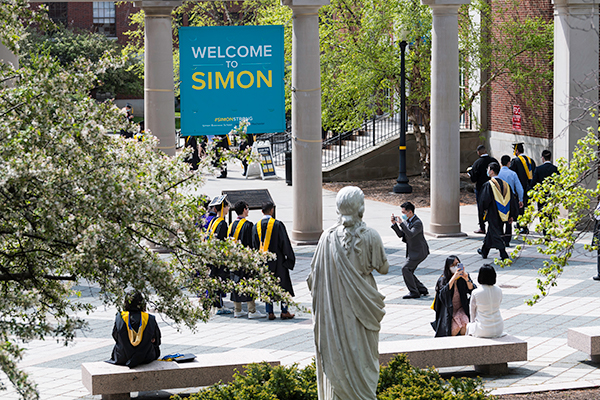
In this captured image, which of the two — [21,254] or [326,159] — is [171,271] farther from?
[326,159]

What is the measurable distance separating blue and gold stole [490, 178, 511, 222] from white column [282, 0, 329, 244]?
358 centimetres

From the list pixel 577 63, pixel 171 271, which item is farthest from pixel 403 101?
pixel 171 271

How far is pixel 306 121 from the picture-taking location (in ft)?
58.1

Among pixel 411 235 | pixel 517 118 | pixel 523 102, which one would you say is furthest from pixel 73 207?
pixel 523 102

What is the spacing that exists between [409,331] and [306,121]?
678cm

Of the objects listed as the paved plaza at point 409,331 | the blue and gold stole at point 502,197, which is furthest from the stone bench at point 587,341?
the blue and gold stole at point 502,197

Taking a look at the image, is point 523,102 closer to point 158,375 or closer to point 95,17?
point 158,375

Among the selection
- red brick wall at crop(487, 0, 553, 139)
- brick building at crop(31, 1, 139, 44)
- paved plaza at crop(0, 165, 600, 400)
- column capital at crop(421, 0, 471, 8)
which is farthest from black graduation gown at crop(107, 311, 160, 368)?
brick building at crop(31, 1, 139, 44)

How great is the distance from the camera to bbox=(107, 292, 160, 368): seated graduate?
8.99m

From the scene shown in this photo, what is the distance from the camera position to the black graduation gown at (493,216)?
52.4ft

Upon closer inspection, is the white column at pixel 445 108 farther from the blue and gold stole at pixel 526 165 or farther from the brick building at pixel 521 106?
the brick building at pixel 521 106

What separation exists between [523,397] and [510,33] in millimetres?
17401

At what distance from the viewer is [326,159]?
1222 inches

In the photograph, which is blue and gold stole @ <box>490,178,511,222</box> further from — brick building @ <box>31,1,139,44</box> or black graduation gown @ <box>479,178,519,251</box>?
brick building @ <box>31,1,139,44</box>
